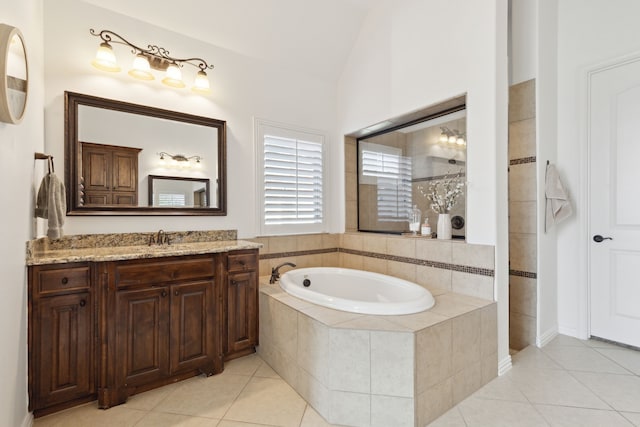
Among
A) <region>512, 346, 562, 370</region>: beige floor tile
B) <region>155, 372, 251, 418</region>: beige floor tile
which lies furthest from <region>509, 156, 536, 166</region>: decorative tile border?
<region>155, 372, 251, 418</region>: beige floor tile

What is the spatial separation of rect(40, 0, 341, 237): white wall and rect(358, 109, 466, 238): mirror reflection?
448 millimetres

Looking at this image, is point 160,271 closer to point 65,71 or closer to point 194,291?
point 194,291

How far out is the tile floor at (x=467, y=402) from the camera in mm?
1694

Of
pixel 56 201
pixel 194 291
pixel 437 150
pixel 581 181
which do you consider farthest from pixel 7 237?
pixel 581 181

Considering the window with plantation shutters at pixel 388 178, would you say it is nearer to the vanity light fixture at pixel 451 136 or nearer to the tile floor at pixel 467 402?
the vanity light fixture at pixel 451 136

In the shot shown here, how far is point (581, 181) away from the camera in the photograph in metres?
2.73

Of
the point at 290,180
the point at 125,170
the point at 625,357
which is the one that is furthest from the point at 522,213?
the point at 125,170

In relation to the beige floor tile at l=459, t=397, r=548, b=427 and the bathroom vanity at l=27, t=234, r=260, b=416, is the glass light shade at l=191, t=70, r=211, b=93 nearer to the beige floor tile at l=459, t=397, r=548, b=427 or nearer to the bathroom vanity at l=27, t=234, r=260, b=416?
the bathroom vanity at l=27, t=234, r=260, b=416

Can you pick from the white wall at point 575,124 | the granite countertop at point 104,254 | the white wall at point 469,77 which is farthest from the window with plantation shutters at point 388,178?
the granite countertop at point 104,254

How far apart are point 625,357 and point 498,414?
5.11 ft

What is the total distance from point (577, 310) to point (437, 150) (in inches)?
78.4

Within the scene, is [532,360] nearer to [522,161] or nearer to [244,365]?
[522,161]

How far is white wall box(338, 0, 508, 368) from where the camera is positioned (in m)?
2.14

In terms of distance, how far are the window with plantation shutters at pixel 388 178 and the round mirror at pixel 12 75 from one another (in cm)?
298
